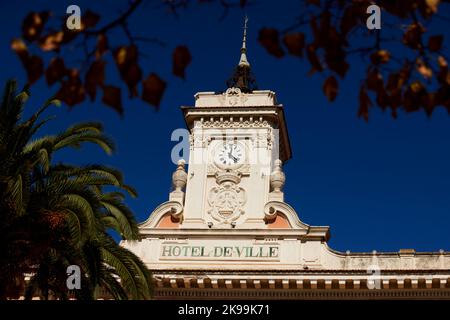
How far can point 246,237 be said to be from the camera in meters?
25.8

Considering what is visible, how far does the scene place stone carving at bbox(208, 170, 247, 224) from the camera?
27031 millimetres

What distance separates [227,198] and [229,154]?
1.88 m

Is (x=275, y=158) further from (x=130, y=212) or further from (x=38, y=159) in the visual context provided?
(x=38, y=159)

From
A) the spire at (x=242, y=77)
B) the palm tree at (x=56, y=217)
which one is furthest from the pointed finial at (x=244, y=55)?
the palm tree at (x=56, y=217)

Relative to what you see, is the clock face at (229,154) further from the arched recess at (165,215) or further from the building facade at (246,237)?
the arched recess at (165,215)

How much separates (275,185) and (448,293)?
6.87 metres

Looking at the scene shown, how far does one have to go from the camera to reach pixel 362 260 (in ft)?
82.3

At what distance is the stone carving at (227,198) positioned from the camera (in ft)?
88.7

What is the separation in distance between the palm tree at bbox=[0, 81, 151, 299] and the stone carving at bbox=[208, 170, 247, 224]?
9934 mm

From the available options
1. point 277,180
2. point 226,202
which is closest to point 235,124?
point 277,180

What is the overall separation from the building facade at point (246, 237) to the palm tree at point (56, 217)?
776cm

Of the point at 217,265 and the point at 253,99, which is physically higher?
the point at 253,99
